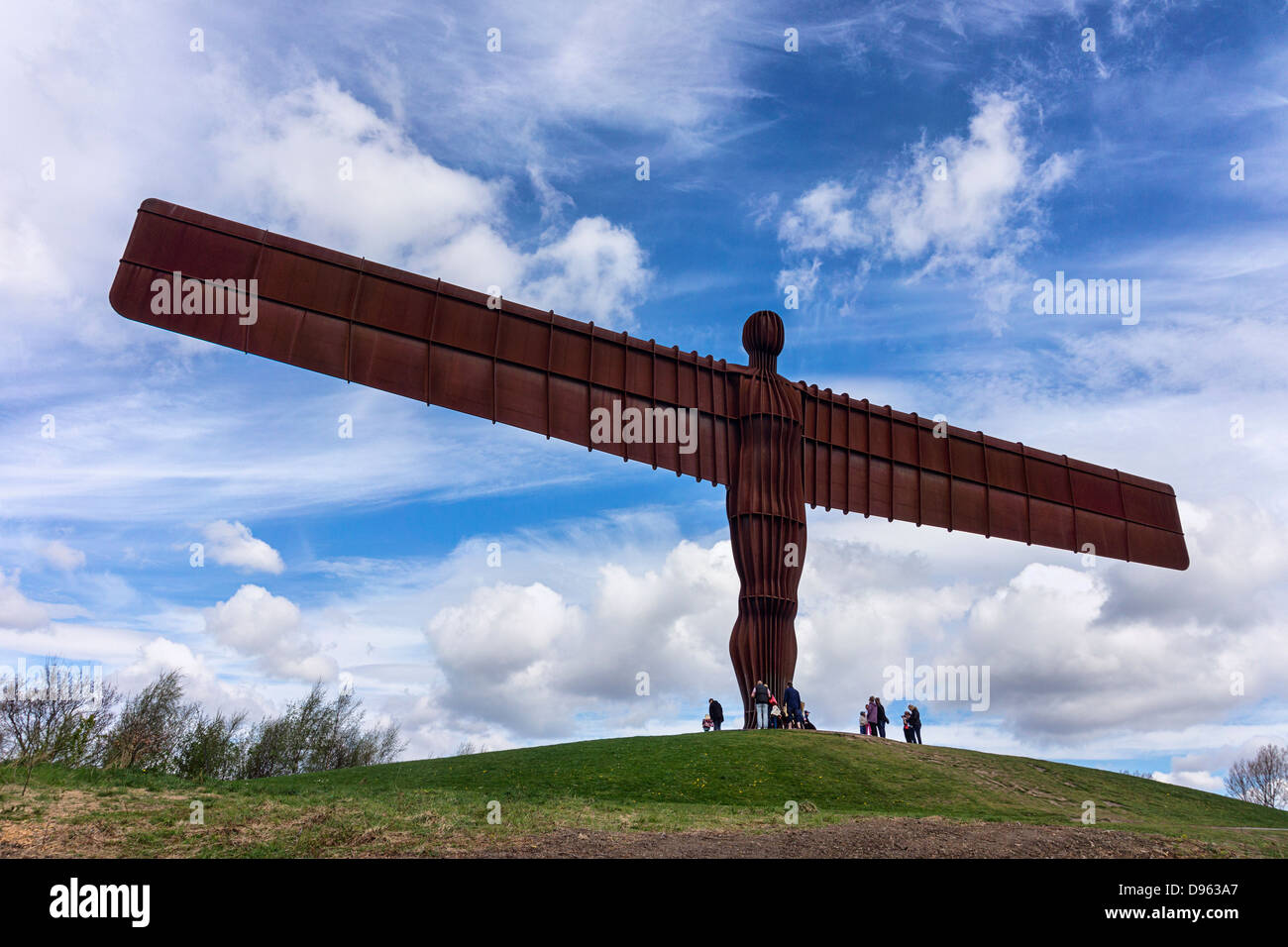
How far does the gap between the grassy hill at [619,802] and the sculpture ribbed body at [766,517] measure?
2352 millimetres

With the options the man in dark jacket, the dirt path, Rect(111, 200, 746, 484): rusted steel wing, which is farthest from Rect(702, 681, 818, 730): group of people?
the dirt path

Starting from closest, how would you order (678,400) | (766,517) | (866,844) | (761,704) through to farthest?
(866,844) → (761,704) → (766,517) → (678,400)

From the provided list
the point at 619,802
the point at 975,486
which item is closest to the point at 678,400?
the point at 975,486

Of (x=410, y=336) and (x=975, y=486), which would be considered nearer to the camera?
(x=410, y=336)

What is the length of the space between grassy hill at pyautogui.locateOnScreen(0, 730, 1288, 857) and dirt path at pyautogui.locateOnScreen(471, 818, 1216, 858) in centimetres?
10

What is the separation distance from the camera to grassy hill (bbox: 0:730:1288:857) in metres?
12.0

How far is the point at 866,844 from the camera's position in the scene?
465 inches

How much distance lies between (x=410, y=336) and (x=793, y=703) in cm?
1308

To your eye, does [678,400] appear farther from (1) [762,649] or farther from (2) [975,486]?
(2) [975,486]

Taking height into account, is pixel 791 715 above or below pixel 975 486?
below

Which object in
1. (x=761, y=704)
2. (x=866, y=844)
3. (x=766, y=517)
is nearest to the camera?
(x=866, y=844)

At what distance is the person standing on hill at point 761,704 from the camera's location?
74.1ft
